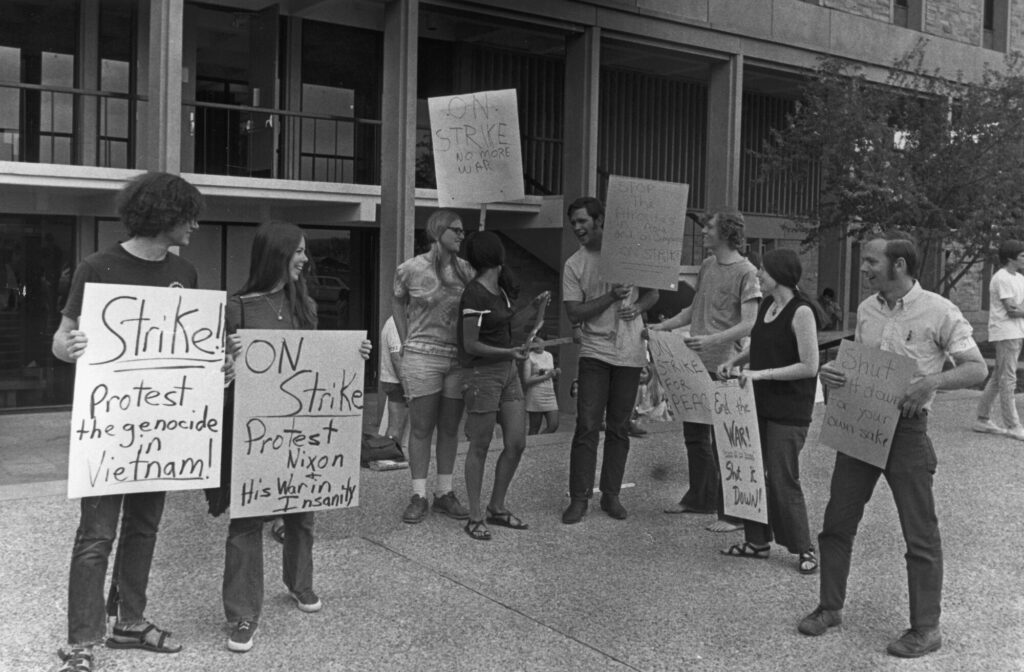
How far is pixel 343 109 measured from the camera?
47.0 ft

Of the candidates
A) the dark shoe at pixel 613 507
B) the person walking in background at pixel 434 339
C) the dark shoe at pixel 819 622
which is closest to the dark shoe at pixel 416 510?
the person walking in background at pixel 434 339

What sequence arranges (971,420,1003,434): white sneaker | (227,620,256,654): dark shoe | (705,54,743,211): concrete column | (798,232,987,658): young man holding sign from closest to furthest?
(227,620,256,654): dark shoe → (798,232,987,658): young man holding sign → (971,420,1003,434): white sneaker → (705,54,743,211): concrete column

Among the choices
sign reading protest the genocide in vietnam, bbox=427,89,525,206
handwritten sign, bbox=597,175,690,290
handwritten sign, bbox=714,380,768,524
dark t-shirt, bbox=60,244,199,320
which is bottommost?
handwritten sign, bbox=714,380,768,524

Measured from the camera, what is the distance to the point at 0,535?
598 centimetres

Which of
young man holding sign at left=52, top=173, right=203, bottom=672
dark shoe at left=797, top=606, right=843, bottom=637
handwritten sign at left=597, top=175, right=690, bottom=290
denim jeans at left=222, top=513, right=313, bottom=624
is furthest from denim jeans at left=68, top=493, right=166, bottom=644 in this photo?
handwritten sign at left=597, top=175, right=690, bottom=290

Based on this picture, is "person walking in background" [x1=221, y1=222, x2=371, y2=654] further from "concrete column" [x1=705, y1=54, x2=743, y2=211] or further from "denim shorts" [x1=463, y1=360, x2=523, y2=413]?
"concrete column" [x1=705, y1=54, x2=743, y2=211]

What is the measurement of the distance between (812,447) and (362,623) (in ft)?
19.8

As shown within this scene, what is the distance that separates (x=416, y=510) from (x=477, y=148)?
7.67ft

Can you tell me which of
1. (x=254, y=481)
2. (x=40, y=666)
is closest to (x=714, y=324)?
(x=254, y=481)

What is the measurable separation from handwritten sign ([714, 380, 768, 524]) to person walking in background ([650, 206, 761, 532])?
0.37m

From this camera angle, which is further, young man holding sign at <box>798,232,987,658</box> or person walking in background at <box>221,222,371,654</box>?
young man holding sign at <box>798,232,987,658</box>

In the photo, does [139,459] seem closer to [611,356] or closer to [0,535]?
[0,535]

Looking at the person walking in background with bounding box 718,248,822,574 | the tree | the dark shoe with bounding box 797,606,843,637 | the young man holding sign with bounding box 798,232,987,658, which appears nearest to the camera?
the young man holding sign with bounding box 798,232,987,658

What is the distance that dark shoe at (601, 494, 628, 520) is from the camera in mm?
6703
